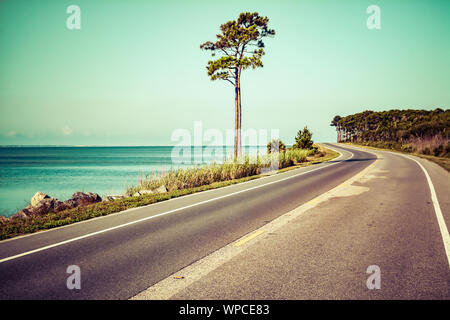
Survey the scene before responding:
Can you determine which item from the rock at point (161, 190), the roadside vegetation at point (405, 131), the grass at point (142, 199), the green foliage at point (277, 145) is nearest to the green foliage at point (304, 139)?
the green foliage at point (277, 145)

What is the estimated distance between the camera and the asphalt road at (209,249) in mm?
3863

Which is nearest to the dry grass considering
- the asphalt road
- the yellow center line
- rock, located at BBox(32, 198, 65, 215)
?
rock, located at BBox(32, 198, 65, 215)

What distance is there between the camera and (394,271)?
418cm

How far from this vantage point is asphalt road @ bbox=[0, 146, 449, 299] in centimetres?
386

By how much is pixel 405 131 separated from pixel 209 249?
68.6m

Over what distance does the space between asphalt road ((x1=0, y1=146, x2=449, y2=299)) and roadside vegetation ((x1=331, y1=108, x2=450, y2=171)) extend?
17.6 metres

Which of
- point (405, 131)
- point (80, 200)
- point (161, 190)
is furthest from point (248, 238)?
point (405, 131)

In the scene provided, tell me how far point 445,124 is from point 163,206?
178ft

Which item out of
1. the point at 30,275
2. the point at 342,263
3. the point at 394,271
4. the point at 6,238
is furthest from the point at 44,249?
the point at 394,271

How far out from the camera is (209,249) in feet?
17.5

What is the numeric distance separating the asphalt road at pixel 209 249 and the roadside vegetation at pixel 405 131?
17.6 m

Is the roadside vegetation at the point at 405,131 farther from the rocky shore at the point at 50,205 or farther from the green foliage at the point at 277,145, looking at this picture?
the rocky shore at the point at 50,205

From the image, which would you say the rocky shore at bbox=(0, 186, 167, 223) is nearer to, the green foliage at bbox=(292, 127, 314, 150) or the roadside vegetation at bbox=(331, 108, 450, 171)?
the roadside vegetation at bbox=(331, 108, 450, 171)
